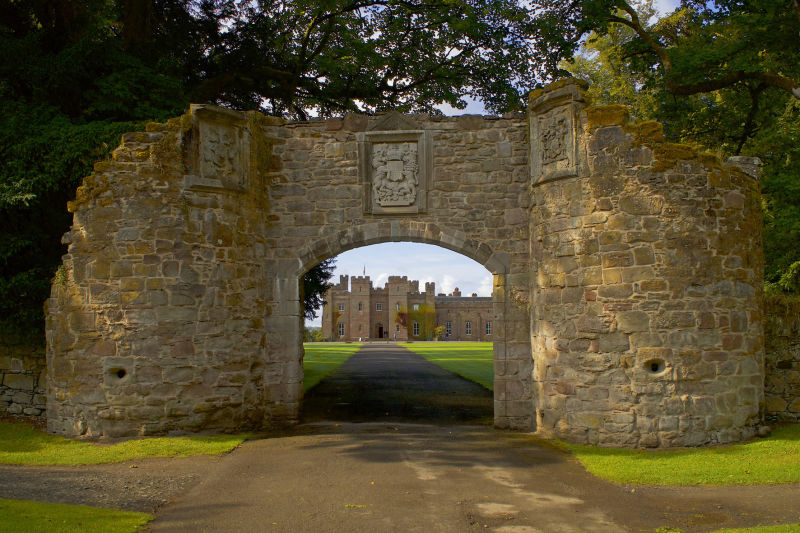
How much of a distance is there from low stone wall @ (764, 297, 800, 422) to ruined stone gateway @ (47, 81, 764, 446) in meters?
0.92

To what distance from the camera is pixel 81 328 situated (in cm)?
962

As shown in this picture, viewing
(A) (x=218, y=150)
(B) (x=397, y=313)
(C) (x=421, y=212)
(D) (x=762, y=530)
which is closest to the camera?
(D) (x=762, y=530)

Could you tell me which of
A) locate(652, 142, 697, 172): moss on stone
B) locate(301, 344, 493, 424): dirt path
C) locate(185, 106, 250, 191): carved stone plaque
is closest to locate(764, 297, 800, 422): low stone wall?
locate(652, 142, 697, 172): moss on stone

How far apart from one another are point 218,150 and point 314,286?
27.5 feet

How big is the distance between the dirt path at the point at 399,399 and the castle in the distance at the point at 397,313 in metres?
59.9

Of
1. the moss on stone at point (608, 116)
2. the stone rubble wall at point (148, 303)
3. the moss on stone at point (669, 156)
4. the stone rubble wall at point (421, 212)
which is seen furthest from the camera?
the stone rubble wall at point (421, 212)

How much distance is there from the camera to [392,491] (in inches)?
264

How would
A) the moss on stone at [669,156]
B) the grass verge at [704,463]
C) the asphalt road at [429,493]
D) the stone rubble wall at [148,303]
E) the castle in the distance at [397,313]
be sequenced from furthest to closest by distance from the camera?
the castle in the distance at [397,313]
the stone rubble wall at [148,303]
the moss on stone at [669,156]
the grass verge at [704,463]
the asphalt road at [429,493]

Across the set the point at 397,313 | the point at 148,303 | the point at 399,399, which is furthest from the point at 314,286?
the point at 397,313

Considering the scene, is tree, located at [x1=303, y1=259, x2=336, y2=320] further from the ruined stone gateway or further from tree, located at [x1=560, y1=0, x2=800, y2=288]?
tree, located at [x1=560, y1=0, x2=800, y2=288]

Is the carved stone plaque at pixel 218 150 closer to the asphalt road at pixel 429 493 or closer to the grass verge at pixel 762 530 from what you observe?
the asphalt road at pixel 429 493

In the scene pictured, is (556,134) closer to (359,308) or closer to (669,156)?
(669,156)

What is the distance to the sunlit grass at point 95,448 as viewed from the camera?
8.27 metres

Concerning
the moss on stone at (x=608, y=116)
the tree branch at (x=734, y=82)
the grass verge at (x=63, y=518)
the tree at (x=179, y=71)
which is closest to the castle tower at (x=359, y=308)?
the tree at (x=179, y=71)
